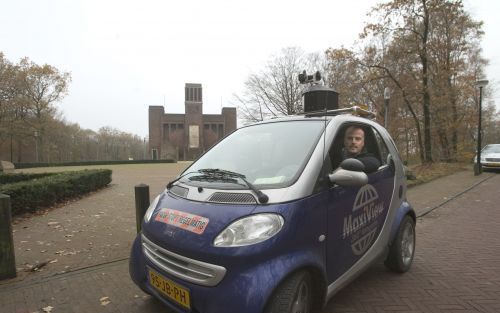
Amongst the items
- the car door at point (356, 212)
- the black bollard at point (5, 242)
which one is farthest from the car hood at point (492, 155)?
the black bollard at point (5, 242)

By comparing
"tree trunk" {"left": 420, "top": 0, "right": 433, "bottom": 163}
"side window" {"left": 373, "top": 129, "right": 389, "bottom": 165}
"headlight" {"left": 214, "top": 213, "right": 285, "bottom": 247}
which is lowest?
"headlight" {"left": 214, "top": 213, "right": 285, "bottom": 247}

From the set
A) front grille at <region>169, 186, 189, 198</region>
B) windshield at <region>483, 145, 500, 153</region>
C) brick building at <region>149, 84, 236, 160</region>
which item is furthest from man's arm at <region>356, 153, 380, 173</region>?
brick building at <region>149, 84, 236, 160</region>

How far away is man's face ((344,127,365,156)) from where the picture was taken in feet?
9.65

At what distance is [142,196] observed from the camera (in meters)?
4.66

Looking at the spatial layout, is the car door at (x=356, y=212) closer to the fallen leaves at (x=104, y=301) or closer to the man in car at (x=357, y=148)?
the man in car at (x=357, y=148)

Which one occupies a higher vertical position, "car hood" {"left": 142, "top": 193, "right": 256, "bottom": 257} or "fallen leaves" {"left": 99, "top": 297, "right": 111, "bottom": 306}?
"car hood" {"left": 142, "top": 193, "right": 256, "bottom": 257}

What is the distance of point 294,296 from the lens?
2.14 metres

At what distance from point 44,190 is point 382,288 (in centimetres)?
808

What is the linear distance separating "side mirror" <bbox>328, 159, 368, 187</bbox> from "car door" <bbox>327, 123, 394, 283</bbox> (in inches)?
5.7

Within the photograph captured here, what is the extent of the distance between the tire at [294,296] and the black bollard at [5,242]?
3485mm

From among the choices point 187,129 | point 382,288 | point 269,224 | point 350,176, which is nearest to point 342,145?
point 350,176

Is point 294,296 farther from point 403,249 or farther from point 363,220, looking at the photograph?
point 403,249

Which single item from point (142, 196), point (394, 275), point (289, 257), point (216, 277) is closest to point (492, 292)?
point (394, 275)

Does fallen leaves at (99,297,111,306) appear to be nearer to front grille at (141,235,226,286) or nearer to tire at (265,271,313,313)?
front grille at (141,235,226,286)
